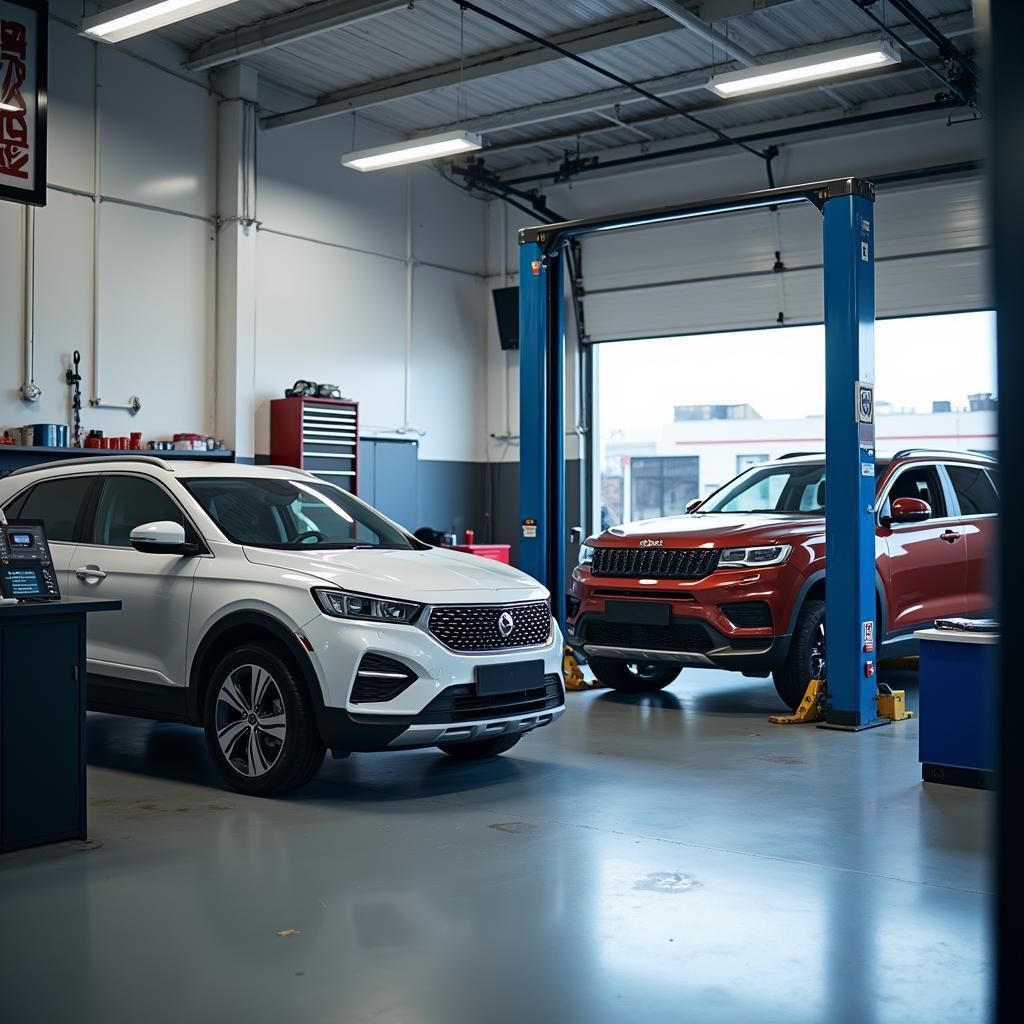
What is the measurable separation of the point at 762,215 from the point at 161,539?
10672 millimetres

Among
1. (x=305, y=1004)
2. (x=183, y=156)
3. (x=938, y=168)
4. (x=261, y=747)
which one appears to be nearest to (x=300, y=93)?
(x=183, y=156)

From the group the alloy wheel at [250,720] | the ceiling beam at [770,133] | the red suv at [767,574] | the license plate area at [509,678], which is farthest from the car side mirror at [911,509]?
the ceiling beam at [770,133]

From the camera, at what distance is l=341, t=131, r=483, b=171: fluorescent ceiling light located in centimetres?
1190

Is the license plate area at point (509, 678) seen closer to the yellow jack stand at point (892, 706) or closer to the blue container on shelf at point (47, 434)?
the yellow jack stand at point (892, 706)

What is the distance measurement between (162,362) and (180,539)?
24.0 feet

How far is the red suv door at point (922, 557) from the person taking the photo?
27.9 ft

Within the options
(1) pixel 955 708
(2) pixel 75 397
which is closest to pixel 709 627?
(1) pixel 955 708

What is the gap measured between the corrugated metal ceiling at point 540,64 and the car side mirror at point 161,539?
7.43 meters

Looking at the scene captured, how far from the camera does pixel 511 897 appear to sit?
161 inches

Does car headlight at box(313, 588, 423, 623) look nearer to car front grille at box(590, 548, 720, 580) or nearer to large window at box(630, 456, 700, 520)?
car front grille at box(590, 548, 720, 580)

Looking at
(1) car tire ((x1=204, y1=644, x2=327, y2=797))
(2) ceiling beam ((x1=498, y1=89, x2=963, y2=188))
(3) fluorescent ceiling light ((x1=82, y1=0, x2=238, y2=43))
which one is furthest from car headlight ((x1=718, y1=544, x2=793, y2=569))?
(2) ceiling beam ((x1=498, y1=89, x2=963, y2=188))

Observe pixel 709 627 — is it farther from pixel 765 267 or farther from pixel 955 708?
pixel 765 267

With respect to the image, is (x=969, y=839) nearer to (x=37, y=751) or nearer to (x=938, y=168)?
(x=37, y=751)

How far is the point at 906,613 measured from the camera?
859 cm
